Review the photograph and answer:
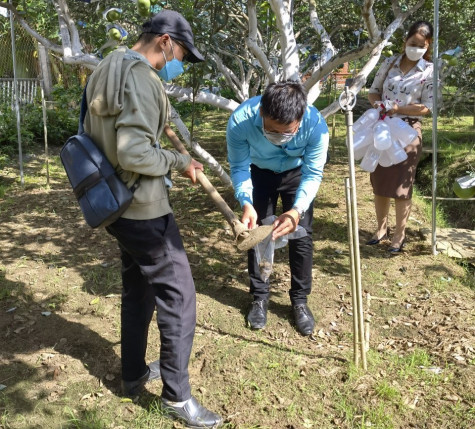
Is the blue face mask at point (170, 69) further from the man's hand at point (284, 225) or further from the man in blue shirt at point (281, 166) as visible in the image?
the man's hand at point (284, 225)

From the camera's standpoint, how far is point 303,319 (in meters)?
3.30

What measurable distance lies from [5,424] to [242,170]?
1773 mm

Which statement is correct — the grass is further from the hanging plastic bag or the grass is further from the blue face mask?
the blue face mask

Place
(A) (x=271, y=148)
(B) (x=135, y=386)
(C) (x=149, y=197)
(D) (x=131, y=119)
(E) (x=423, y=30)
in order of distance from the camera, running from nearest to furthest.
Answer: (D) (x=131, y=119), (C) (x=149, y=197), (B) (x=135, y=386), (A) (x=271, y=148), (E) (x=423, y=30)

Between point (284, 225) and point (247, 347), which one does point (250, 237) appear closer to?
point (284, 225)

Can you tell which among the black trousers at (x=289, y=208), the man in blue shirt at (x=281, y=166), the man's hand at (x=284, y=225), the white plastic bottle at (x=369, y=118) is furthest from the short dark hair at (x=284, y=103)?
→ the white plastic bottle at (x=369, y=118)

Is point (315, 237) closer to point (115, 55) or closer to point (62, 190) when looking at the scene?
point (115, 55)

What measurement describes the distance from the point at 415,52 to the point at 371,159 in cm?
88

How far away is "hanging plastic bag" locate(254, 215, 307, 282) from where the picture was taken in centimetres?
276

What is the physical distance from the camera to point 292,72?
170 inches

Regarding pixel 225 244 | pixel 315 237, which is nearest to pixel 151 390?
pixel 225 244

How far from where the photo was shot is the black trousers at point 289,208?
317 centimetres

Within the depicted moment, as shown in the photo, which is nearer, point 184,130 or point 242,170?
point 242,170

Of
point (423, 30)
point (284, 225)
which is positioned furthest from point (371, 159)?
point (284, 225)
